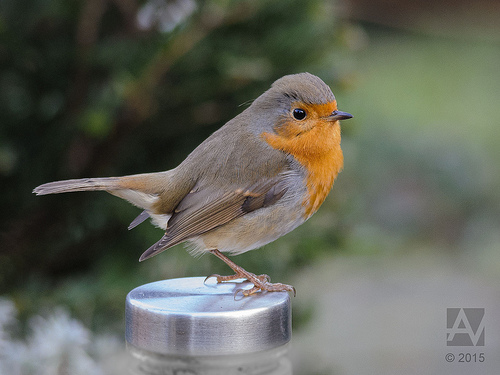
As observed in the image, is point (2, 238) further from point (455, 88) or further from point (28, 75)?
point (455, 88)

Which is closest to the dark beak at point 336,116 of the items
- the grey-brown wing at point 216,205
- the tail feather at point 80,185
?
the grey-brown wing at point 216,205

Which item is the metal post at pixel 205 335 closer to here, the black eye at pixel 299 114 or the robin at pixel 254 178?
the robin at pixel 254 178

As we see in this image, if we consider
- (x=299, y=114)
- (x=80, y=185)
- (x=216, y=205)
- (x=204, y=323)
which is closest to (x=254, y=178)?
(x=216, y=205)

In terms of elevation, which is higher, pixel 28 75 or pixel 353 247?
pixel 28 75

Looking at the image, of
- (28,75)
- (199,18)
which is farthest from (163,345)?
(28,75)

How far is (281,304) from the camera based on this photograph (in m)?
1.39

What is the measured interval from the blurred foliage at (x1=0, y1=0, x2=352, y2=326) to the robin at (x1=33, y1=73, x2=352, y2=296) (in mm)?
635

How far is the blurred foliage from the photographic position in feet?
8.80

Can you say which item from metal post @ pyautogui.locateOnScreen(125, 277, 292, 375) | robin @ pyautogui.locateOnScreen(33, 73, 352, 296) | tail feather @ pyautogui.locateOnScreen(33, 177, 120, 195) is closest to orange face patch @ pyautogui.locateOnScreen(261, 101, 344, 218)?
robin @ pyautogui.locateOnScreen(33, 73, 352, 296)

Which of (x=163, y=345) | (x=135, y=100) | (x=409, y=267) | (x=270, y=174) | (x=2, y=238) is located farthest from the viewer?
(x=409, y=267)

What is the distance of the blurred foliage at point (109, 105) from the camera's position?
268 centimetres

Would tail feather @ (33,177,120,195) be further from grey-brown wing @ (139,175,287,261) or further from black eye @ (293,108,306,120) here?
black eye @ (293,108,306,120)

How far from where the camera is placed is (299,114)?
2049 mm

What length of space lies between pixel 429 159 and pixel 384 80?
457 centimetres
